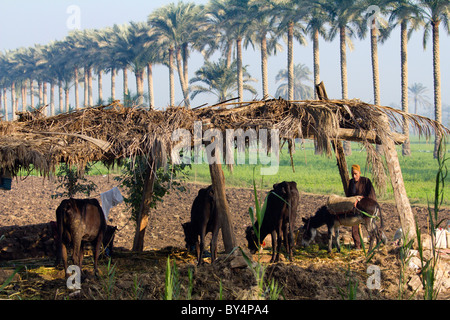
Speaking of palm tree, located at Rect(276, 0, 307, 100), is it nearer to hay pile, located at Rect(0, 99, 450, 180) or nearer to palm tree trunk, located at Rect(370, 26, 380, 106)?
palm tree trunk, located at Rect(370, 26, 380, 106)

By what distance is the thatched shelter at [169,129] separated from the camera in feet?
29.3

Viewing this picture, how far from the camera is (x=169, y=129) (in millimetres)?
9242

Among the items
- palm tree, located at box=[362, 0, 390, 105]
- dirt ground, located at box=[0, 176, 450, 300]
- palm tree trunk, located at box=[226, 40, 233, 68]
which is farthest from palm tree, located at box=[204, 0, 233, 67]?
dirt ground, located at box=[0, 176, 450, 300]

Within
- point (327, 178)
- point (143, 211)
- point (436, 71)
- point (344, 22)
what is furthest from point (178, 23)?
point (143, 211)

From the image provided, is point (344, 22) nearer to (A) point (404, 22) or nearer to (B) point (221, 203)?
(A) point (404, 22)

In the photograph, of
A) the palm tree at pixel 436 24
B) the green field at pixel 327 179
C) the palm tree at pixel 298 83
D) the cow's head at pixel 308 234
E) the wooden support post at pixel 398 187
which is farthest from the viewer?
the palm tree at pixel 298 83

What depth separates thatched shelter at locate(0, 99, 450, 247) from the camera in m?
8.95

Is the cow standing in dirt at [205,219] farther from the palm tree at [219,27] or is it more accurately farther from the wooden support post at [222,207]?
the palm tree at [219,27]

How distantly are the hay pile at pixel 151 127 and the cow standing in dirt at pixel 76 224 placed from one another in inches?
30.6

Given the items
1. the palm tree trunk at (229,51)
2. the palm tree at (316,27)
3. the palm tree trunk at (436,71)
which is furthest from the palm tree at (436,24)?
the palm tree trunk at (229,51)
